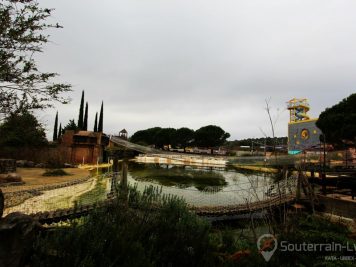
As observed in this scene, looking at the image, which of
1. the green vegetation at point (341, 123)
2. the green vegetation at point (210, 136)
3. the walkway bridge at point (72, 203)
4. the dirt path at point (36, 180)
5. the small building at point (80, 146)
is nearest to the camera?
the walkway bridge at point (72, 203)

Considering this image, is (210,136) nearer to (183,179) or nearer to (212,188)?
(183,179)

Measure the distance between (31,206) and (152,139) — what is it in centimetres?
5024

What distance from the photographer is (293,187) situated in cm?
1097

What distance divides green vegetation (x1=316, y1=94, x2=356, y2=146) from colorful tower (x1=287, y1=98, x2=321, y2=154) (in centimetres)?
1045

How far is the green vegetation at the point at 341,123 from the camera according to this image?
17.6 m

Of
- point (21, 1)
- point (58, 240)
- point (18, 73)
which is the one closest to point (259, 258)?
point (58, 240)

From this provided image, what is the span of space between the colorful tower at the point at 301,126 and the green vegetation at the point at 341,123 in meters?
10.4

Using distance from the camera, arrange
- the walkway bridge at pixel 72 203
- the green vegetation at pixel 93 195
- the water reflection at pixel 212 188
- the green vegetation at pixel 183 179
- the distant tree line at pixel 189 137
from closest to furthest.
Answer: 1. the walkway bridge at pixel 72 203
2. the water reflection at pixel 212 188
3. the green vegetation at pixel 93 195
4. the green vegetation at pixel 183 179
5. the distant tree line at pixel 189 137

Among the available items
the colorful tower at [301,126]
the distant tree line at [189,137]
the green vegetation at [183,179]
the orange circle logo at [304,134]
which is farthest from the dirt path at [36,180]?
the distant tree line at [189,137]

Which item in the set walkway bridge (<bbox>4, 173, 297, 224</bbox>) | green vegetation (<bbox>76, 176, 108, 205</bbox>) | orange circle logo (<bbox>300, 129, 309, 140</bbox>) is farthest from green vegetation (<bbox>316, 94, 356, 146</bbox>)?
green vegetation (<bbox>76, 176, 108, 205</bbox>)

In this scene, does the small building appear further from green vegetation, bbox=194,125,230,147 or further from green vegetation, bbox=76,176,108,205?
green vegetation, bbox=194,125,230,147

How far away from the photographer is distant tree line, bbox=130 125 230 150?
49219 millimetres

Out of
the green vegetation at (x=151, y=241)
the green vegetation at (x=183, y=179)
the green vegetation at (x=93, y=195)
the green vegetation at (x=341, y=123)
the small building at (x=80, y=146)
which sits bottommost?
the green vegetation at (x=183, y=179)

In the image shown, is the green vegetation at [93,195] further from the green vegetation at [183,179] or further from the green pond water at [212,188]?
the green vegetation at [183,179]
